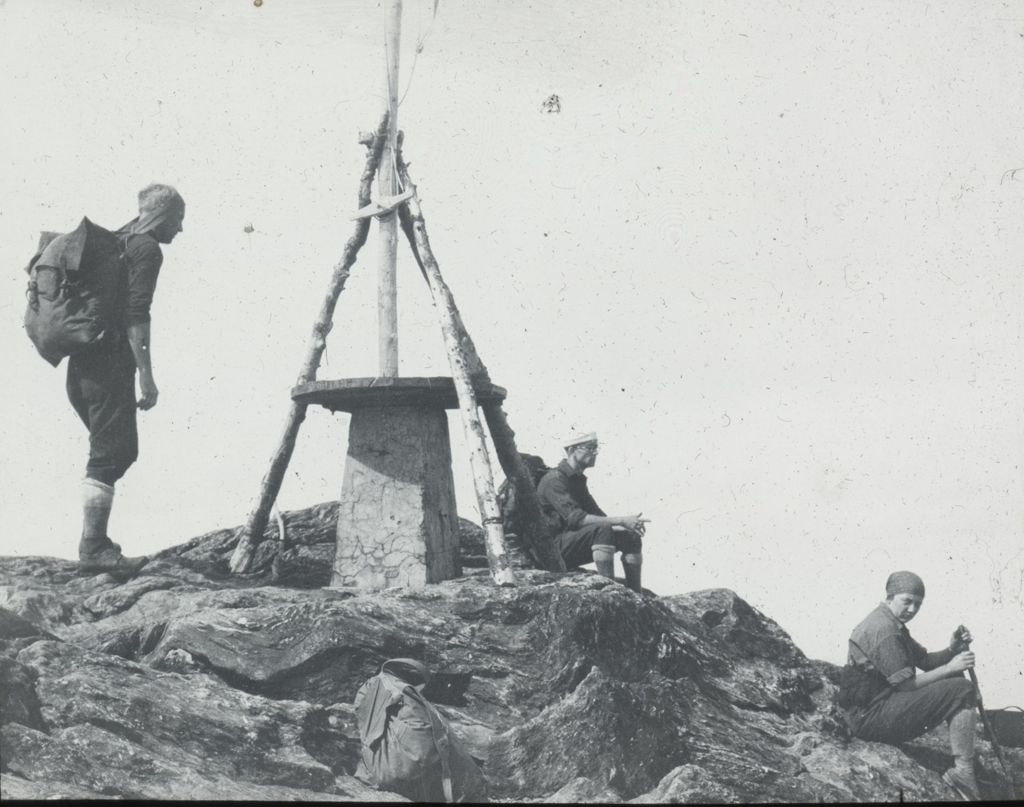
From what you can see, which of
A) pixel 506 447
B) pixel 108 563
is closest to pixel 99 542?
pixel 108 563

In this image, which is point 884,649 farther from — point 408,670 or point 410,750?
point 410,750

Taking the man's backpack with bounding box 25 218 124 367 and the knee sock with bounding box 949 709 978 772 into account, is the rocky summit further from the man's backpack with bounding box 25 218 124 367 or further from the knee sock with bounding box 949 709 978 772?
the man's backpack with bounding box 25 218 124 367

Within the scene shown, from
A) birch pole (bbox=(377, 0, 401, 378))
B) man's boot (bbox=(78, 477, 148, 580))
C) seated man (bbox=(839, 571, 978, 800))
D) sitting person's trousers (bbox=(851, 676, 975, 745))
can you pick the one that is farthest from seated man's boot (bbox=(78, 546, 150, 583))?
sitting person's trousers (bbox=(851, 676, 975, 745))

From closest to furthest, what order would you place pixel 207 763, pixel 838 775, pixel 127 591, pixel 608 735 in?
1. pixel 207 763
2. pixel 608 735
3. pixel 838 775
4. pixel 127 591

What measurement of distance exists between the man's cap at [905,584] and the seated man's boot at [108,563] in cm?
526

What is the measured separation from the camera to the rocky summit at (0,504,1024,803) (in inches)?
272

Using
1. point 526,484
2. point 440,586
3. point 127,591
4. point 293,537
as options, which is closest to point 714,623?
point 526,484

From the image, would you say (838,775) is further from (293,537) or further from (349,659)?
(293,537)

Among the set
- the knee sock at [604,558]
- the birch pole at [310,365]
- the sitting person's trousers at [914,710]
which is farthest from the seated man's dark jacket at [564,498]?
the sitting person's trousers at [914,710]

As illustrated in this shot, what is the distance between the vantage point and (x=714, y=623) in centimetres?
1033

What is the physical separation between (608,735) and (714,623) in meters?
2.93

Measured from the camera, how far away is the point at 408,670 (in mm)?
7676

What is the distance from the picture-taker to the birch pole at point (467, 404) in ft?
28.3

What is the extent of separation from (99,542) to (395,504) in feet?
6.88
